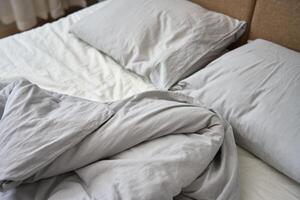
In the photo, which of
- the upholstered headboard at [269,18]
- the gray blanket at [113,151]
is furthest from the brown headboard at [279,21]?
the gray blanket at [113,151]

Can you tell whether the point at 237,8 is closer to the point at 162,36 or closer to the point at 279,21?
the point at 279,21

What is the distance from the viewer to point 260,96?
0.85m

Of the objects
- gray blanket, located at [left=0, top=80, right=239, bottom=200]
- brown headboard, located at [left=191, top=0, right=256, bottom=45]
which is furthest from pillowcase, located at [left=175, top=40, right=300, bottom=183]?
brown headboard, located at [left=191, top=0, right=256, bottom=45]

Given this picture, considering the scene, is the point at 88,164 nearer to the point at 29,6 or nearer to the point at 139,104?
the point at 139,104

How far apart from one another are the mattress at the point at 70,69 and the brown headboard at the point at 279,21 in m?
0.46

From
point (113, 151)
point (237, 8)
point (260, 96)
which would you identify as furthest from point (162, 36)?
point (113, 151)

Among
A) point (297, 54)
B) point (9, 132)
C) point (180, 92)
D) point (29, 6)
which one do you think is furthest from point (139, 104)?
point (29, 6)

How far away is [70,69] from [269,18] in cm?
79

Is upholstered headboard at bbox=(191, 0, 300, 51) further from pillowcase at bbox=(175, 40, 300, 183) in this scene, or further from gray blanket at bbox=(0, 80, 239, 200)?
gray blanket at bbox=(0, 80, 239, 200)

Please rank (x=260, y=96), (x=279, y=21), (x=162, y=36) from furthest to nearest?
(x=162, y=36), (x=279, y=21), (x=260, y=96)

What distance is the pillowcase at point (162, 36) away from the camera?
1.08 meters

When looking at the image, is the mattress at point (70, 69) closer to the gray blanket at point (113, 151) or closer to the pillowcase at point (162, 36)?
the pillowcase at point (162, 36)

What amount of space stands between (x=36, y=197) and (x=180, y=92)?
551mm

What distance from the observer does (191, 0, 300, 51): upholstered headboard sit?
1.01m
